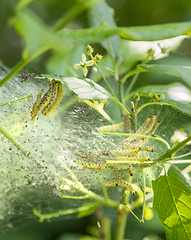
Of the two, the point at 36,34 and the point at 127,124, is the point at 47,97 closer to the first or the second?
the point at 127,124

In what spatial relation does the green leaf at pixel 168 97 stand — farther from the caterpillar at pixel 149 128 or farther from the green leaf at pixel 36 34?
the green leaf at pixel 36 34

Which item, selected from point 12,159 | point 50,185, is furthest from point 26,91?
point 50,185

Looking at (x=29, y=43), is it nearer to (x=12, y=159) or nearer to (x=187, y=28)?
(x=187, y=28)

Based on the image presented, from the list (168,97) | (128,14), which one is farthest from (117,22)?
(168,97)

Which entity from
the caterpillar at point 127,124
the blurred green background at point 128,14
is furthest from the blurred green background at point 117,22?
the caterpillar at point 127,124

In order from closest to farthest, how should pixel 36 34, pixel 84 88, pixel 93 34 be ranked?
1. pixel 36 34
2. pixel 93 34
3. pixel 84 88

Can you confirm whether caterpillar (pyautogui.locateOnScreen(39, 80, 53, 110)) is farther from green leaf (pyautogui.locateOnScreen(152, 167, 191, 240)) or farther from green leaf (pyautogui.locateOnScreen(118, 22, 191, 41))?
green leaf (pyautogui.locateOnScreen(152, 167, 191, 240))

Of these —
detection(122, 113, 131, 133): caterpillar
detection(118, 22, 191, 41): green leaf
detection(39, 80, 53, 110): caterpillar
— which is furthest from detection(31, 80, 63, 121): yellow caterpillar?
detection(118, 22, 191, 41): green leaf
